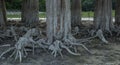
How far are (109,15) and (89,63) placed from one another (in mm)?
5053

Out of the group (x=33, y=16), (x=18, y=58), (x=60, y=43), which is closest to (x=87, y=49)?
(x=60, y=43)

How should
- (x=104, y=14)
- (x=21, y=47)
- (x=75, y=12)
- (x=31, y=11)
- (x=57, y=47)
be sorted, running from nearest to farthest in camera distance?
(x=21, y=47) < (x=57, y=47) < (x=104, y=14) < (x=31, y=11) < (x=75, y=12)

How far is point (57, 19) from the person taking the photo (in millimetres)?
9531

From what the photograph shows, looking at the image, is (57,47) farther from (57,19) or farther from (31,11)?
(31,11)

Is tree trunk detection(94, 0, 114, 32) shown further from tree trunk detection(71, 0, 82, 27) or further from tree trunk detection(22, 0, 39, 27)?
tree trunk detection(22, 0, 39, 27)

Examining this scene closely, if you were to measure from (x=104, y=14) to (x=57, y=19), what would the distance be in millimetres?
3726

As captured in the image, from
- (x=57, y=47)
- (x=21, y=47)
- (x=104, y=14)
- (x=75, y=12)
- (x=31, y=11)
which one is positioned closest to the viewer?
(x=21, y=47)

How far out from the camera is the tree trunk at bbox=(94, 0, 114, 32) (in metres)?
12.6

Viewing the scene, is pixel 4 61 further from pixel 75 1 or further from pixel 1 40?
pixel 75 1

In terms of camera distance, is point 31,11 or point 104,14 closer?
point 104,14

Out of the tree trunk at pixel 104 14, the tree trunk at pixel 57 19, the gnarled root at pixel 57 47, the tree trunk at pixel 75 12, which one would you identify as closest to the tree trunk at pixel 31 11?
the tree trunk at pixel 75 12

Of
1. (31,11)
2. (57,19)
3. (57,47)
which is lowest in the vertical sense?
(57,47)

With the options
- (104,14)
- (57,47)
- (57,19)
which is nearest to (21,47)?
(57,47)

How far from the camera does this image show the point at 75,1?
54.5ft
